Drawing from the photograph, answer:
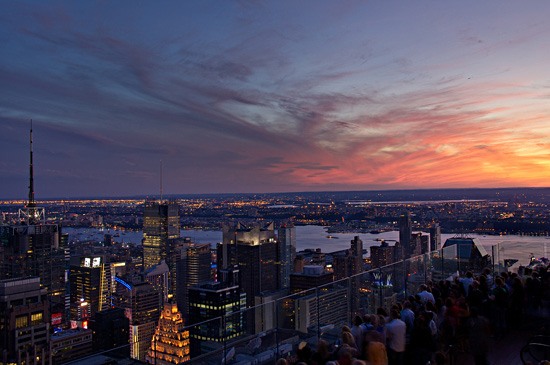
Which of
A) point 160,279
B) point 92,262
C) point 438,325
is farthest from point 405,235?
point 438,325

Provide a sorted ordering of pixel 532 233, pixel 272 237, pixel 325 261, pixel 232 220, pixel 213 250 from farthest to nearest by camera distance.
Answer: pixel 232 220, pixel 213 250, pixel 272 237, pixel 325 261, pixel 532 233

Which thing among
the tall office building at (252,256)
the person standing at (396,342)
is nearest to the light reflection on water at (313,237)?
the tall office building at (252,256)

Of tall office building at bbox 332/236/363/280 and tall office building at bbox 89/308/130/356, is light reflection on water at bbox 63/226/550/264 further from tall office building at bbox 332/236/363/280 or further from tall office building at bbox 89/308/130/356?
tall office building at bbox 89/308/130/356

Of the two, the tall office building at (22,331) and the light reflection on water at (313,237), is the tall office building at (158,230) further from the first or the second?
the tall office building at (22,331)

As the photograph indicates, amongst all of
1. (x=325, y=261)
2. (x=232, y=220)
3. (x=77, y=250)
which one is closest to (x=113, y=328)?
(x=325, y=261)

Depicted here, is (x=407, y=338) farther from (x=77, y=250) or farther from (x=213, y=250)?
(x=77, y=250)

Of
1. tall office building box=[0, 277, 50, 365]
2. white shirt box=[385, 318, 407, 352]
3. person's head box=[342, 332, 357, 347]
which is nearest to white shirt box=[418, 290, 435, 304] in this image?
white shirt box=[385, 318, 407, 352]

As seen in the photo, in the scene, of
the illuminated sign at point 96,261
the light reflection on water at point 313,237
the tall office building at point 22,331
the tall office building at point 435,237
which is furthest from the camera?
the illuminated sign at point 96,261
